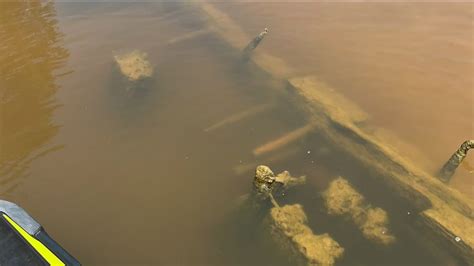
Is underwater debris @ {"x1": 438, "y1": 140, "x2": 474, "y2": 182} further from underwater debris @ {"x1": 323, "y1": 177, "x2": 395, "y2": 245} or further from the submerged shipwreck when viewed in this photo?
underwater debris @ {"x1": 323, "y1": 177, "x2": 395, "y2": 245}

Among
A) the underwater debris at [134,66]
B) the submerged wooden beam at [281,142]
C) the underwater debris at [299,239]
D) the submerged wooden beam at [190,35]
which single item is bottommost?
the underwater debris at [299,239]

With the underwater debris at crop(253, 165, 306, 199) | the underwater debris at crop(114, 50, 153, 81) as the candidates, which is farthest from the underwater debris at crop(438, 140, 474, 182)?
the underwater debris at crop(114, 50, 153, 81)

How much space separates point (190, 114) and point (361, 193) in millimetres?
4276

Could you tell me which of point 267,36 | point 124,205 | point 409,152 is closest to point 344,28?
point 267,36

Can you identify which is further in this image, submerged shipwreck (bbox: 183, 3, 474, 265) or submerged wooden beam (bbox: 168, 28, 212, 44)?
submerged wooden beam (bbox: 168, 28, 212, 44)

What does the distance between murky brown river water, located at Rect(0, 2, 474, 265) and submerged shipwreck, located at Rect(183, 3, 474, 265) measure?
23cm

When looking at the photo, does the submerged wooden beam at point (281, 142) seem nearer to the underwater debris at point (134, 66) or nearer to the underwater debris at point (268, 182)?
the underwater debris at point (268, 182)

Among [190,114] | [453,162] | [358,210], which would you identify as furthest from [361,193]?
[190,114]

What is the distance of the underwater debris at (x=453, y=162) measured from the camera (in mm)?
6688

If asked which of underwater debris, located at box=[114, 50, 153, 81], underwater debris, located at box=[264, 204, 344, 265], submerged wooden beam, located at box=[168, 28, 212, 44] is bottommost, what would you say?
underwater debris, located at box=[264, 204, 344, 265]

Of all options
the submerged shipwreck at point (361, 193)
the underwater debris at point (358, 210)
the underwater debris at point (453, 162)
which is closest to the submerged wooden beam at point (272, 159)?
the submerged shipwreck at point (361, 193)

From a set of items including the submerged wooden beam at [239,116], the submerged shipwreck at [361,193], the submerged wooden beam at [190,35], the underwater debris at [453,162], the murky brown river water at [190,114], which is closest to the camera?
the submerged shipwreck at [361,193]

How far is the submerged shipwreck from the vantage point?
629cm

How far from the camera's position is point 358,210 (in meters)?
7.00
